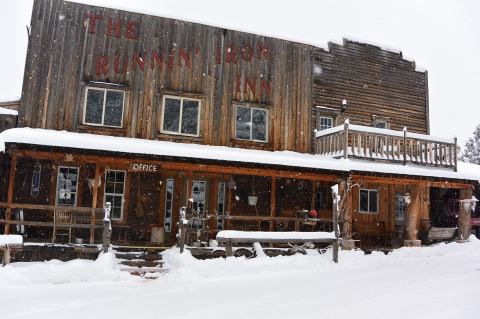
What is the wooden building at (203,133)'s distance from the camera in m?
13.4

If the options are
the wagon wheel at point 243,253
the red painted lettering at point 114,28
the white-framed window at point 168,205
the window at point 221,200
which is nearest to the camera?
the wagon wheel at point 243,253

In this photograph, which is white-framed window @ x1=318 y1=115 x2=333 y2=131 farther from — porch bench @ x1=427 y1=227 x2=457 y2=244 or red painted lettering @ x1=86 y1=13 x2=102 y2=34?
red painted lettering @ x1=86 y1=13 x2=102 y2=34

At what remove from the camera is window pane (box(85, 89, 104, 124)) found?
14.2 metres

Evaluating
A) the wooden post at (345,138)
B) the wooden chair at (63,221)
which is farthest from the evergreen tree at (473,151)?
the wooden chair at (63,221)

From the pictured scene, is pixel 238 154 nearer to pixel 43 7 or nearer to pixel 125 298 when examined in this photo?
pixel 125 298

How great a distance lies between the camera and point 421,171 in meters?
14.7

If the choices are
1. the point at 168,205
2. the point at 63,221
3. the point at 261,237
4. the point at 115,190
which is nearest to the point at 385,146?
the point at 261,237

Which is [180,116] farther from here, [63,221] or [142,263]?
[142,263]

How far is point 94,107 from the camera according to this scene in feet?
47.0

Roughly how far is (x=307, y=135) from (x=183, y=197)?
520 centimetres

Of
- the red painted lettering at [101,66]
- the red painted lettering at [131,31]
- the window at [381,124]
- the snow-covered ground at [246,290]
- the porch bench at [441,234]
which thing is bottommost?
the snow-covered ground at [246,290]

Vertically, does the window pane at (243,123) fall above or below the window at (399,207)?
above

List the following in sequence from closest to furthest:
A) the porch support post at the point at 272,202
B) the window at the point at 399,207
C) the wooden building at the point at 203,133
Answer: the wooden building at the point at 203,133
the porch support post at the point at 272,202
the window at the point at 399,207

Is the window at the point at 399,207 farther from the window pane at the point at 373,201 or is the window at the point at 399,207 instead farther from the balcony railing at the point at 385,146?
the balcony railing at the point at 385,146
